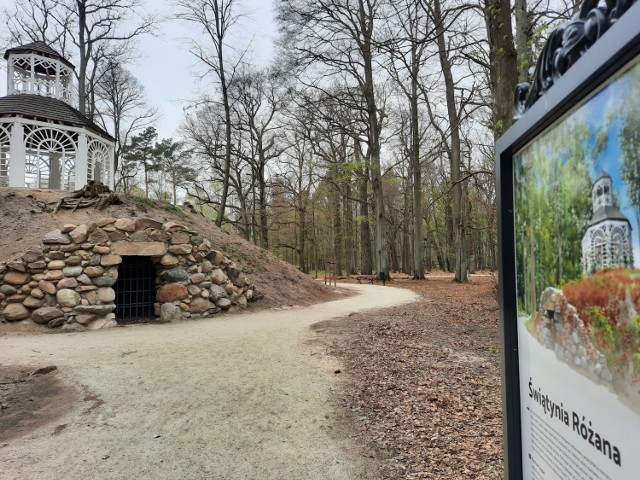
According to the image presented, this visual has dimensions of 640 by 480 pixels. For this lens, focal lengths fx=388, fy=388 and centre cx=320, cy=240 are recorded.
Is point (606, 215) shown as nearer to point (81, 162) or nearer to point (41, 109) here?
point (81, 162)

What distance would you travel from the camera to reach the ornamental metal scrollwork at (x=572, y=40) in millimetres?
995

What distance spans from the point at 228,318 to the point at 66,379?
4397 mm

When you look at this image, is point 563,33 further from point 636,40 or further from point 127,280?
point 127,280

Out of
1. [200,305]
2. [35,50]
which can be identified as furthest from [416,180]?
[35,50]

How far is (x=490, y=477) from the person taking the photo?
2.53 m

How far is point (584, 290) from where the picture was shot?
3.48 feet

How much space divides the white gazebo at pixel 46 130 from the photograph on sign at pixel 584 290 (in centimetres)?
1637

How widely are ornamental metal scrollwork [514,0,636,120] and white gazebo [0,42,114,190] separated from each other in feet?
53.5

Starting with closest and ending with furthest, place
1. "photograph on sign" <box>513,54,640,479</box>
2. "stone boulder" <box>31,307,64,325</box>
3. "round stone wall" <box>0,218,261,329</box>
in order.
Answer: "photograph on sign" <box>513,54,640,479</box>, "stone boulder" <box>31,307,64,325</box>, "round stone wall" <box>0,218,261,329</box>

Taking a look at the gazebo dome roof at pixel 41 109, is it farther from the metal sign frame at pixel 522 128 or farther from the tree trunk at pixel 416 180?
the metal sign frame at pixel 522 128

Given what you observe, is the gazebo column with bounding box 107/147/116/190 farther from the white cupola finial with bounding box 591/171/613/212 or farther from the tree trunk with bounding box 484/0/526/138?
the white cupola finial with bounding box 591/171/613/212

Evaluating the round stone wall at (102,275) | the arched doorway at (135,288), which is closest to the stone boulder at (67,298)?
the round stone wall at (102,275)

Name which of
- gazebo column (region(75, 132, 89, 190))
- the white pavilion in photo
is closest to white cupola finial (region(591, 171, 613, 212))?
the white pavilion in photo

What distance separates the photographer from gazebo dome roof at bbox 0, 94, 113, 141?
13.5 metres
